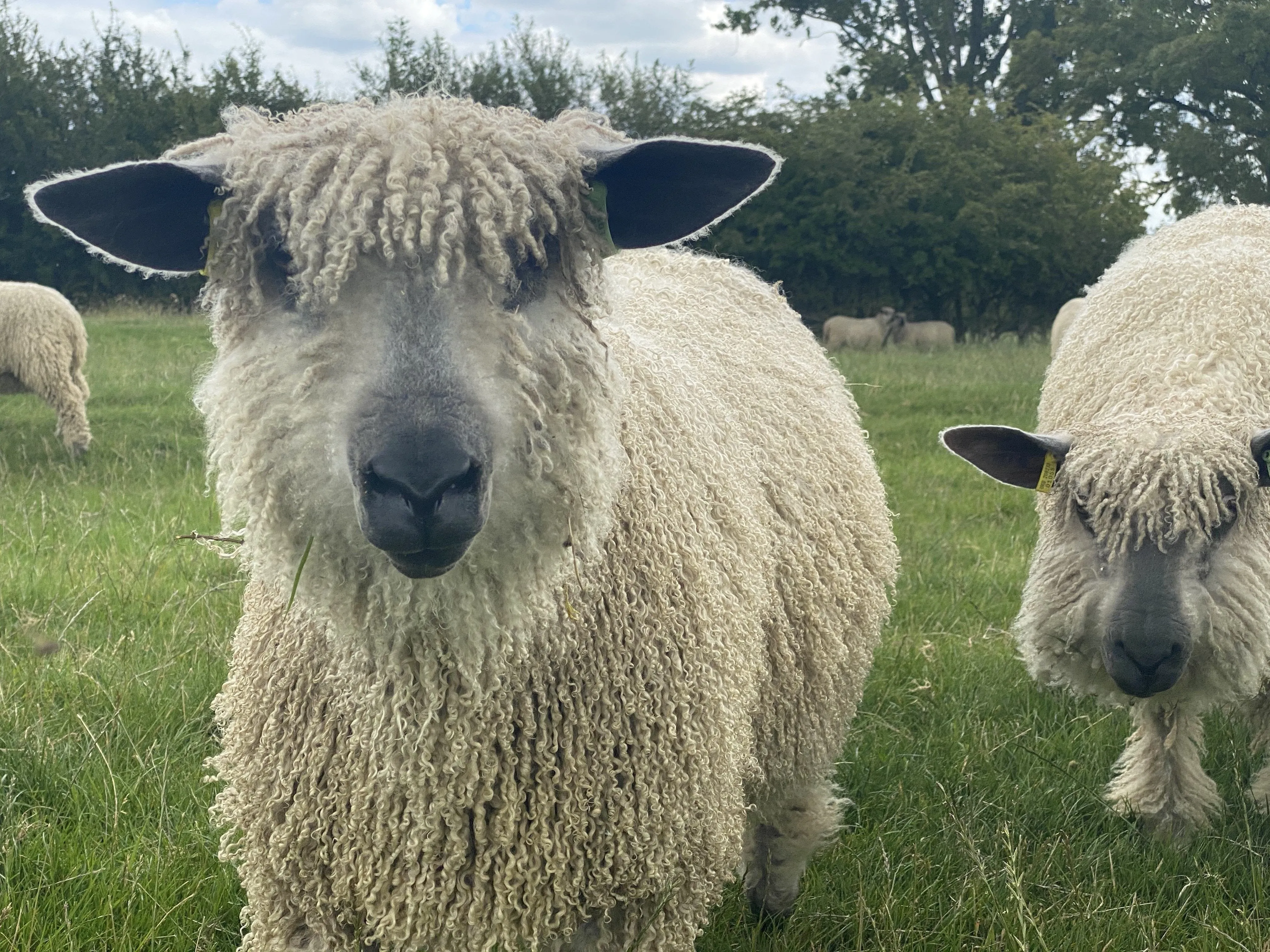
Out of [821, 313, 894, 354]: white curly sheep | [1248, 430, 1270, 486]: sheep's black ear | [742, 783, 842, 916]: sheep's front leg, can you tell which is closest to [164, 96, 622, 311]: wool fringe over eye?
[742, 783, 842, 916]: sheep's front leg

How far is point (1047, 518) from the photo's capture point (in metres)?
3.88

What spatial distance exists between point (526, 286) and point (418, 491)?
46 cm

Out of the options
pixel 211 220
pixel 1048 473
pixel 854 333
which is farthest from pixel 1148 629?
pixel 854 333

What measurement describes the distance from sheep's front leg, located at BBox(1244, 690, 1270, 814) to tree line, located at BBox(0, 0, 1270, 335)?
65.9 ft

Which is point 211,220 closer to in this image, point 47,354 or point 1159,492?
point 1159,492

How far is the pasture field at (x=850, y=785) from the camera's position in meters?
2.90

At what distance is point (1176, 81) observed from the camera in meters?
28.8

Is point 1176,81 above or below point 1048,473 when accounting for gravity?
below

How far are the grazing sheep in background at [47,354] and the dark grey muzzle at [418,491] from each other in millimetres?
8429

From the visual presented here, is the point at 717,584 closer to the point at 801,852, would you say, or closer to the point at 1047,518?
the point at 801,852

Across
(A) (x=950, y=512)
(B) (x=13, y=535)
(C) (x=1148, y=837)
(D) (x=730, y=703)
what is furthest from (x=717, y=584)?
(A) (x=950, y=512)

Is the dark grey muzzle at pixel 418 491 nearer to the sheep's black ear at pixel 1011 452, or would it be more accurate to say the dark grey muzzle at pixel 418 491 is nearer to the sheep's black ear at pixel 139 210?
the sheep's black ear at pixel 139 210

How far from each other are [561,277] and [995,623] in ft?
13.5

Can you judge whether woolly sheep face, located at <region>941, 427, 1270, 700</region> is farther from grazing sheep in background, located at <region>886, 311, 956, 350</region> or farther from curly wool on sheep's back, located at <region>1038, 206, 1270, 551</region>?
grazing sheep in background, located at <region>886, 311, 956, 350</region>
